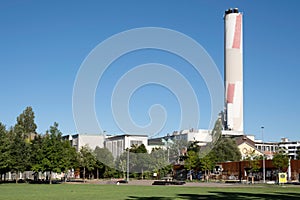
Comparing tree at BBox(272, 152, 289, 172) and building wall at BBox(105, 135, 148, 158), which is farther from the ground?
building wall at BBox(105, 135, 148, 158)

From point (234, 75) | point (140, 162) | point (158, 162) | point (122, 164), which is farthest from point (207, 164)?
point (234, 75)

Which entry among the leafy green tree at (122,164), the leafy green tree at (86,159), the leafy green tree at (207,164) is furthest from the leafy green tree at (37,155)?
the leafy green tree at (207,164)

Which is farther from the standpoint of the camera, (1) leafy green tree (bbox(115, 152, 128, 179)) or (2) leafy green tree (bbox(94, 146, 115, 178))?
(2) leafy green tree (bbox(94, 146, 115, 178))

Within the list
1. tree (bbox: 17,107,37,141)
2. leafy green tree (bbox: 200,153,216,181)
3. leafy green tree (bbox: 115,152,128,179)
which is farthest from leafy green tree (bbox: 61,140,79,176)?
leafy green tree (bbox: 200,153,216,181)

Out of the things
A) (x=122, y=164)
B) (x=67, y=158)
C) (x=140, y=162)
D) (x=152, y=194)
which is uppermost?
(x=67, y=158)

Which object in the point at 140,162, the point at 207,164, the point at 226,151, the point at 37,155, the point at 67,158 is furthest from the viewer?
the point at 226,151

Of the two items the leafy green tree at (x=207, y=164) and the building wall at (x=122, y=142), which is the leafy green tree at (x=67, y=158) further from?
the building wall at (x=122, y=142)

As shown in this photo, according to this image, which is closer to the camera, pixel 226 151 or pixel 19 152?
pixel 19 152

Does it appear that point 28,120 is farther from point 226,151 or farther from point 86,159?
point 226,151

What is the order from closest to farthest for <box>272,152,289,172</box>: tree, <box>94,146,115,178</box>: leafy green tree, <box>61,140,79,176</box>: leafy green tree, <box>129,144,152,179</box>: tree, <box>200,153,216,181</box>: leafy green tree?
<box>272,152,289,172</box>: tree, <box>61,140,79,176</box>: leafy green tree, <box>200,153,216,181</box>: leafy green tree, <box>129,144,152,179</box>: tree, <box>94,146,115,178</box>: leafy green tree

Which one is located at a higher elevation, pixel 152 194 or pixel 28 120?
pixel 28 120

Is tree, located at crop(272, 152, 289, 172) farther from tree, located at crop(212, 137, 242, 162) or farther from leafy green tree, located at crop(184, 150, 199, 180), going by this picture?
tree, located at crop(212, 137, 242, 162)

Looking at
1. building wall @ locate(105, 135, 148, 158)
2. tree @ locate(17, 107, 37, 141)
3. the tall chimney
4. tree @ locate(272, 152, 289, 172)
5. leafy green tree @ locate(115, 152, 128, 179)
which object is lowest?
leafy green tree @ locate(115, 152, 128, 179)

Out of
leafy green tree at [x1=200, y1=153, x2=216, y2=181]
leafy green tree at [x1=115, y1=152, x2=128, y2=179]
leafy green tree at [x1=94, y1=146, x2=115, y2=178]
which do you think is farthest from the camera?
leafy green tree at [x1=94, y1=146, x2=115, y2=178]
